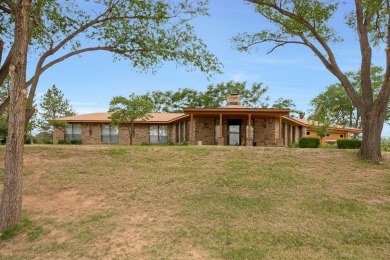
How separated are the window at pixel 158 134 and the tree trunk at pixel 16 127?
22209mm

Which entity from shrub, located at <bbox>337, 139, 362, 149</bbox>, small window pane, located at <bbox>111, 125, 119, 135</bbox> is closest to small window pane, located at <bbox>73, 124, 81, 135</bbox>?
small window pane, located at <bbox>111, 125, 119, 135</bbox>

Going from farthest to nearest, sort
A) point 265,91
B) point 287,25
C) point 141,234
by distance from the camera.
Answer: point 265,91, point 287,25, point 141,234

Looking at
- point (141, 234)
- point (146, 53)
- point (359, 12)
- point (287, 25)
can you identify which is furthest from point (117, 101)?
point (141, 234)

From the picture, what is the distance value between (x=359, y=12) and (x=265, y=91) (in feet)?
95.6

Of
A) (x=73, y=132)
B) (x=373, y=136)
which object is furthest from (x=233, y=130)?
(x=73, y=132)

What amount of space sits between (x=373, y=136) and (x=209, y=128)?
13.5 metres

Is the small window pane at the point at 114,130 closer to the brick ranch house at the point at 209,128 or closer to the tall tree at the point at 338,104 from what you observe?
the brick ranch house at the point at 209,128

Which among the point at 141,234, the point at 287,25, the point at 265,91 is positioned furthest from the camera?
the point at 265,91

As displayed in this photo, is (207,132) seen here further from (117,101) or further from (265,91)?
(265,91)

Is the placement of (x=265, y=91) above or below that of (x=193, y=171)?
above

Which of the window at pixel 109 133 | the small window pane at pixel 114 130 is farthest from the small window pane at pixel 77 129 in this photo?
the small window pane at pixel 114 130

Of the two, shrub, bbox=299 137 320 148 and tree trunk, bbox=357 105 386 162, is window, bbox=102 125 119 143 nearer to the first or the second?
shrub, bbox=299 137 320 148

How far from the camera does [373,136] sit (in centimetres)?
1455

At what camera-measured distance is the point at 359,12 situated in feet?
50.9
